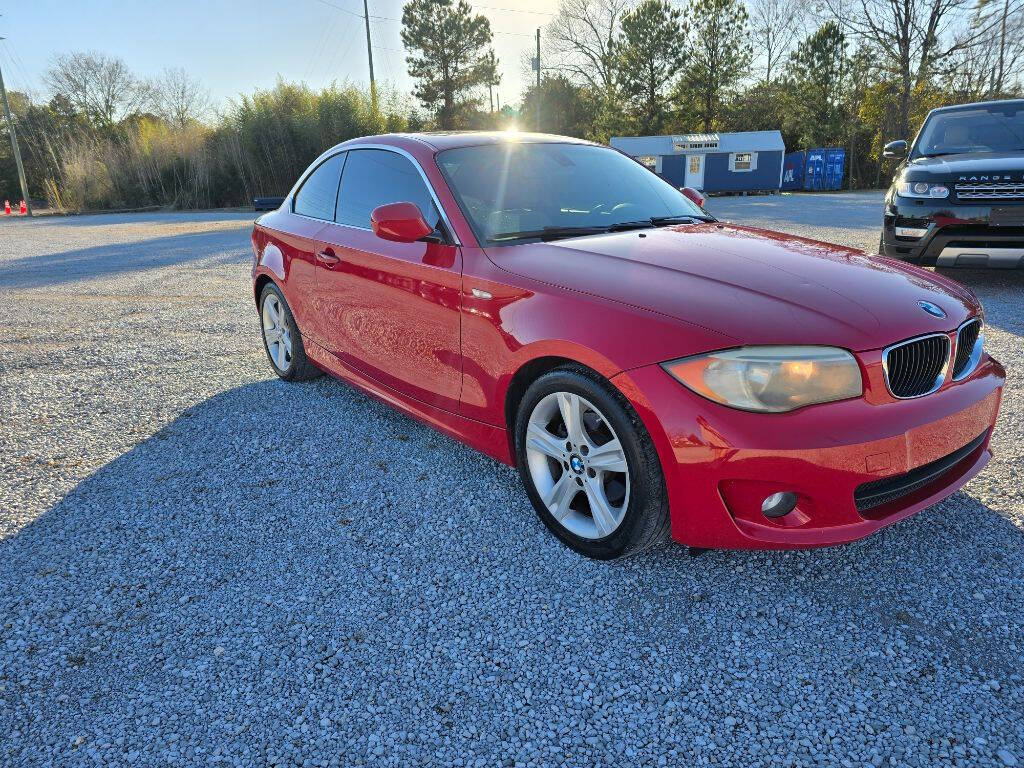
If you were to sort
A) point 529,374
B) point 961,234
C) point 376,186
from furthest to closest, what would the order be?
point 961,234 → point 376,186 → point 529,374

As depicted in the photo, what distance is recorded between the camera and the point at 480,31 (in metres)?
43.8

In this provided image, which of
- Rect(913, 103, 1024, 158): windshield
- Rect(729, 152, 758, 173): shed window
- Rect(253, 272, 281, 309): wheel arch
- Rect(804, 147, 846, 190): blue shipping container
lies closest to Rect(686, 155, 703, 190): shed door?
Rect(729, 152, 758, 173): shed window

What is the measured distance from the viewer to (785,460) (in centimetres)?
200

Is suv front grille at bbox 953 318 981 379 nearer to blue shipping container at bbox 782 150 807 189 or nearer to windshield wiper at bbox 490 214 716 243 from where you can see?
Answer: windshield wiper at bbox 490 214 716 243

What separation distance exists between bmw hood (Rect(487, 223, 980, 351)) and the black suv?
13.3ft

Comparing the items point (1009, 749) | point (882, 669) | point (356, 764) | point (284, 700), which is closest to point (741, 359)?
point (882, 669)

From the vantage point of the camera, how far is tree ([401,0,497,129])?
4331 cm

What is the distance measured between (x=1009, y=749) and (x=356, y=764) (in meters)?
1.61

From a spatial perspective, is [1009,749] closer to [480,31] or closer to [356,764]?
[356,764]

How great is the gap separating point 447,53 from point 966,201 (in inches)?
1713

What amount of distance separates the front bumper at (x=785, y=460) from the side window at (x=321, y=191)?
2649 millimetres

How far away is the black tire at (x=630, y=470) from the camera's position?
2221 mm

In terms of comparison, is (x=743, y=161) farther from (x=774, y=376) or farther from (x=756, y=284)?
(x=774, y=376)

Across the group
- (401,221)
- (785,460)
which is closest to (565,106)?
(401,221)
